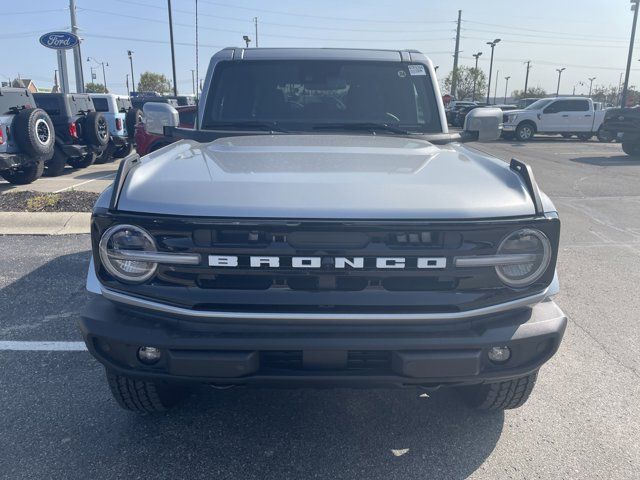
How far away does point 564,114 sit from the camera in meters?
23.5

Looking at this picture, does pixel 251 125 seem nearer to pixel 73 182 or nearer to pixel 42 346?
pixel 42 346

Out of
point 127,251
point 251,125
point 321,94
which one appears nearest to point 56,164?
point 251,125

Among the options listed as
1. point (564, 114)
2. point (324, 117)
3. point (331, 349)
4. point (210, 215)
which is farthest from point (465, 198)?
point (564, 114)

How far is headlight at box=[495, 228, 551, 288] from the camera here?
2.23 metres

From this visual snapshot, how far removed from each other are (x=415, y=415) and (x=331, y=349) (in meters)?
1.10

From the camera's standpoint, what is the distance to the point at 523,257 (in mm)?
2236

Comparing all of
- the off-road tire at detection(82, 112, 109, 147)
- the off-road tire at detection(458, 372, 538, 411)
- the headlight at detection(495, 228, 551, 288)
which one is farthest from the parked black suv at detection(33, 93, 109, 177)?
the headlight at detection(495, 228, 551, 288)

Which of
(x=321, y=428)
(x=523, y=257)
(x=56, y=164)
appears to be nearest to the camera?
(x=523, y=257)

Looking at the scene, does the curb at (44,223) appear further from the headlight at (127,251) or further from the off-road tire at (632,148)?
the off-road tire at (632,148)

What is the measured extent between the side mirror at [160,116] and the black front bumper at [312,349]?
1.92 metres

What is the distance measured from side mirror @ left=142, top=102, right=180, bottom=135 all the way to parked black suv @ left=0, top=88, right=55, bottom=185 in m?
6.64

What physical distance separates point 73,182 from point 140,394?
372 inches

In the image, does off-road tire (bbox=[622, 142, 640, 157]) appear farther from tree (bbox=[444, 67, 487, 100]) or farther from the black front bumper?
tree (bbox=[444, 67, 487, 100])

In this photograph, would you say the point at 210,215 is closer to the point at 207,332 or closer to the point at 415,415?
the point at 207,332
